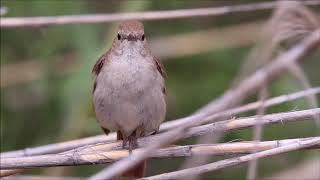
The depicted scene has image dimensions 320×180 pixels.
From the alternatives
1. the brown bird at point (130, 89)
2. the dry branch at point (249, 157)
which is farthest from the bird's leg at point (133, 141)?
the dry branch at point (249, 157)

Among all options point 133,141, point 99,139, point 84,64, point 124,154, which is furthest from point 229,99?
point 84,64

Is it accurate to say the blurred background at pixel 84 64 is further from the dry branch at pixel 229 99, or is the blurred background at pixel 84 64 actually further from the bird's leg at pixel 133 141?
the dry branch at pixel 229 99

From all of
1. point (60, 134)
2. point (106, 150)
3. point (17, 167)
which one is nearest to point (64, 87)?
point (60, 134)

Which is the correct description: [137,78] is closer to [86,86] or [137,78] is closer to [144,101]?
[144,101]

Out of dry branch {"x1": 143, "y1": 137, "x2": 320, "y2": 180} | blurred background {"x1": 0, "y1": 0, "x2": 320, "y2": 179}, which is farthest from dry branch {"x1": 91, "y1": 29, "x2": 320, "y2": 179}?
blurred background {"x1": 0, "y1": 0, "x2": 320, "y2": 179}

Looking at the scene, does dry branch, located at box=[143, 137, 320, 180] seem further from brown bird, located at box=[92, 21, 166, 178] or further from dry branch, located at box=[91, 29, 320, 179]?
brown bird, located at box=[92, 21, 166, 178]
